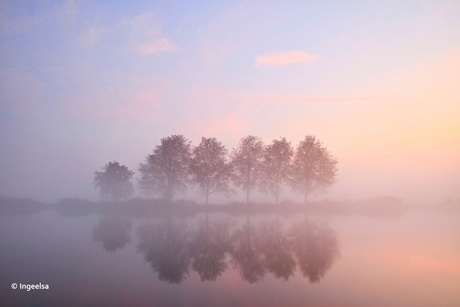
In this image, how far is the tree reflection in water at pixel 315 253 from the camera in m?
8.86

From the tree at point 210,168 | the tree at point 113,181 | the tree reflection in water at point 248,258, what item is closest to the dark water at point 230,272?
the tree reflection in water at point 248,258

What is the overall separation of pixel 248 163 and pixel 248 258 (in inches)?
1372

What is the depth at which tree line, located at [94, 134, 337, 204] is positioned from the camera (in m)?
44.0

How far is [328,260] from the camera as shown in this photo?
10.1 meters

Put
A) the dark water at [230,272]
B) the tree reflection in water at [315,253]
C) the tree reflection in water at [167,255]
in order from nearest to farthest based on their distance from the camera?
the dark water at [230,272] < the tree reflection in water at [167,255] < the tree reflection in water at [315,253]

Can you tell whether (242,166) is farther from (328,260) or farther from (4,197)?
(328,260)

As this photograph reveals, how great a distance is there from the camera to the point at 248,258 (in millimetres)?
10523

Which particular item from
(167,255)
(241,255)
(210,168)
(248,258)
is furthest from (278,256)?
(210,168)

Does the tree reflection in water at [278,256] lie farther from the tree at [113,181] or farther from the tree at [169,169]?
the tree at [113,181]

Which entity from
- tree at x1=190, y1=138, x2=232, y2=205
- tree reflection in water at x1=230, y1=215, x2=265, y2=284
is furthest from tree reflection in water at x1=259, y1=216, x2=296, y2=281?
tree at x1=190, y1=138, x2=232, y2=205

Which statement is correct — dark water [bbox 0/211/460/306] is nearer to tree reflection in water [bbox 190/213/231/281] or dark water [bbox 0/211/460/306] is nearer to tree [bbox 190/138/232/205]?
tree reflection in water [bbox 190/213/231/281]

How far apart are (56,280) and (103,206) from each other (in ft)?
127

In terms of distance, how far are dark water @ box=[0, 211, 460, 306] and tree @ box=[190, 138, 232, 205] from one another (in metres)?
29.6

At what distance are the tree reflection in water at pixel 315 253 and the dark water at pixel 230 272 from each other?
0.11ft
